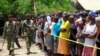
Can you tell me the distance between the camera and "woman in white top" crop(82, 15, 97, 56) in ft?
30.9

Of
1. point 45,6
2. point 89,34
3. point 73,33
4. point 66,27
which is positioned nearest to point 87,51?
point 89,34

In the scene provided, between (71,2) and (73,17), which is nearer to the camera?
(73,17)

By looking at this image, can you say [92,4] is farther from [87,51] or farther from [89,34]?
[87,51]

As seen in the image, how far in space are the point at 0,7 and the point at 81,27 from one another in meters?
22.4

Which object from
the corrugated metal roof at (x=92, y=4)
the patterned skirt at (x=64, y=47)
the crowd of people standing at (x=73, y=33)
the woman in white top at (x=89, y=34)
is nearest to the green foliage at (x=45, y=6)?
the corrugated metal roof at (x=92, y=4)

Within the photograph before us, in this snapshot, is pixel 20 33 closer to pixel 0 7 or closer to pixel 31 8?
pixel 31 8

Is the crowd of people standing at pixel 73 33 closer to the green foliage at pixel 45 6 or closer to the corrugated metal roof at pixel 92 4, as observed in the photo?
the corrugated metal roof at pixel 92 4

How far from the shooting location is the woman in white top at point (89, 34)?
30.9 ft

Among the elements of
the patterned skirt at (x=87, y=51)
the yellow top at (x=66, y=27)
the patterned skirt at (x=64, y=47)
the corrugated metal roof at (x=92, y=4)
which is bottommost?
the patterned skirt at (x=64, y=47)

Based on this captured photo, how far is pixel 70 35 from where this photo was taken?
11086 mm

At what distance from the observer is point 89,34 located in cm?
954

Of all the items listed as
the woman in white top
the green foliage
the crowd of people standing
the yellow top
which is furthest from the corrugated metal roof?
the green foliage

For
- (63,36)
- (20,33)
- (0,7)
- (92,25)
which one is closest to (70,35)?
(63,36)

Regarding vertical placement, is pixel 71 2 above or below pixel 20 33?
above
